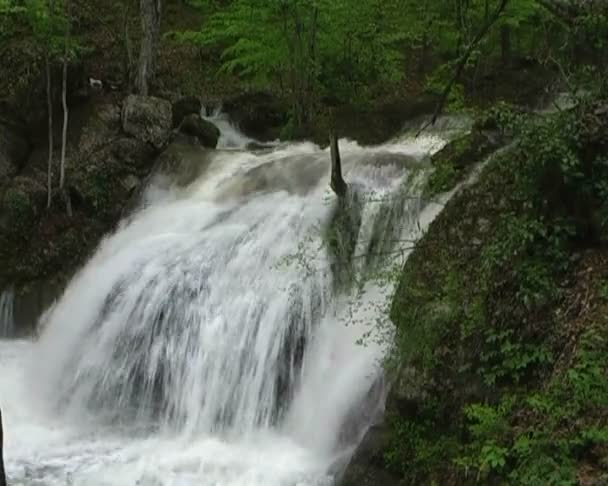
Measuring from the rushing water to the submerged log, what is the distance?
253mm

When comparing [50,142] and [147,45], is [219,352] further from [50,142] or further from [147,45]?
[147,45]

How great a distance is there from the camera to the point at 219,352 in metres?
9.48

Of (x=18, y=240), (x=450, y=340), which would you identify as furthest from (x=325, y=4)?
(x=450, y=340)

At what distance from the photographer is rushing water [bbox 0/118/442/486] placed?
838cm

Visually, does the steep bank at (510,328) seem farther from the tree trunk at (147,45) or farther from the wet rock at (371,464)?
the tree trunk at (147,45)

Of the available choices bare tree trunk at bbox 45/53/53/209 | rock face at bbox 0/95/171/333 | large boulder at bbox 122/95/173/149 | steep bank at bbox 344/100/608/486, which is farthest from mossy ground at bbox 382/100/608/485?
large boulder at bbox 122/95/173/149

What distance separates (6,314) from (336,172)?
5663 mm

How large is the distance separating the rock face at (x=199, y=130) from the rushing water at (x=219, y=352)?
9.91ft

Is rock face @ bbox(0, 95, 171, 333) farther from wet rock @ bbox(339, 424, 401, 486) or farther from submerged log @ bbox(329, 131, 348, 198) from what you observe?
wet rock @ bbox(339, 424, 401, 486)

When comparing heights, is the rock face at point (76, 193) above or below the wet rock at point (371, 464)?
above

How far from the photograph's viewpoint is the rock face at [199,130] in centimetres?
1523

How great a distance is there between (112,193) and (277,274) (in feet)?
15.7

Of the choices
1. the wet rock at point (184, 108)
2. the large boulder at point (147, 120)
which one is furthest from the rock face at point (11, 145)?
the wet rock at point (184, 108)

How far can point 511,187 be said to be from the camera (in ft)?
24.6
